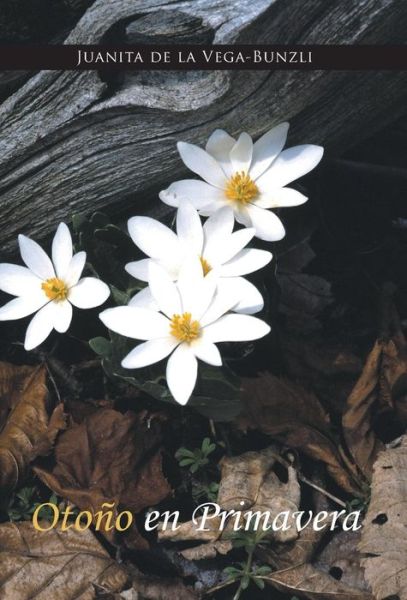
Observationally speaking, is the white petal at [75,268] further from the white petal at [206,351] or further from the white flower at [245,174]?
the white petal at [206,351]

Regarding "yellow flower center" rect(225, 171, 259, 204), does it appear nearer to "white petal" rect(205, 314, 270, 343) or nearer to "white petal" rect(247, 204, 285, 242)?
"white petal" rect(247, 204, 285, 242)

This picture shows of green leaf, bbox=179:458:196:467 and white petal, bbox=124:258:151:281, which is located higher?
white petal, bbox=124:258:151:281

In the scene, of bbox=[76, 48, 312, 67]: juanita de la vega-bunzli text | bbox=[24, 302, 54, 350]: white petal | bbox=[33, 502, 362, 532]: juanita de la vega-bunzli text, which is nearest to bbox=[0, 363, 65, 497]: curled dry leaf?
bbox=[33, 502, 362, 532]: juanita de la vega-bunzli text

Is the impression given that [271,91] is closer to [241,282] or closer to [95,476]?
[241,282]

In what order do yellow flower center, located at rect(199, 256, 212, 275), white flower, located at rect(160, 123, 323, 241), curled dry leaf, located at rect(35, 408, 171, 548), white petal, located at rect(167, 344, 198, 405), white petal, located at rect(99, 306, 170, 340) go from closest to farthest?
white petal, located at rect(167, 344, 198, 405) < white petal, located at rect(99, 306, 170, 340) < yellow flower center, located at rect(199, 256, 212, 275) < white flower, located at rect(160, 123, 323, 241) < curled dry leaf, located at rect(35, 408, 171, 548)

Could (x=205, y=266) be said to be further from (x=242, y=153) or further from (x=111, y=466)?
(x=111, y=466)

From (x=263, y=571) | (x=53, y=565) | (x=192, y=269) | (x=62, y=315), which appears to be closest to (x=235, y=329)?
(x=192, y=269)

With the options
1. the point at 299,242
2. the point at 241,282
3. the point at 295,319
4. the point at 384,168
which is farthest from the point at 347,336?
the point at 241,282
